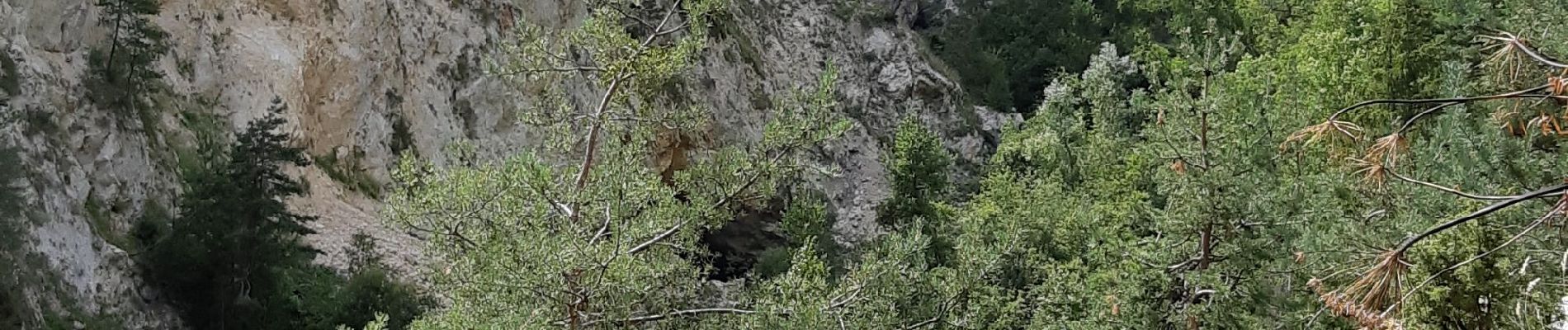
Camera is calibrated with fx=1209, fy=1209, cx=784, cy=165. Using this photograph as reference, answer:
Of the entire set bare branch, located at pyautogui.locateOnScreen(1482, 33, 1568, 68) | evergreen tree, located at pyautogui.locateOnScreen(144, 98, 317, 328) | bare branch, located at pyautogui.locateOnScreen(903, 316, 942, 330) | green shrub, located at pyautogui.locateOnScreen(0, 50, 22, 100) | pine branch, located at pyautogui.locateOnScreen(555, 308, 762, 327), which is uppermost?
green shrub, located at pyautogui.locateOnScreen(0, 50, 22, 100)

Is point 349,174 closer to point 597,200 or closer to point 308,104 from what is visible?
point 308,104

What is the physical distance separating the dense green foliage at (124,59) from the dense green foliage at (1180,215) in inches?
278

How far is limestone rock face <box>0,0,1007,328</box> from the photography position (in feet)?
39.0

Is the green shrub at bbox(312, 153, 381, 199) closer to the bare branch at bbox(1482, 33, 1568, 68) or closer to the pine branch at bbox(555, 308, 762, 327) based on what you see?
the pine branch at bbox(555, 308, 762, 327)

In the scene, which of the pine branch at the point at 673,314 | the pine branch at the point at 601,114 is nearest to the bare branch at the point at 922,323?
the pine branch at the point at 673,314

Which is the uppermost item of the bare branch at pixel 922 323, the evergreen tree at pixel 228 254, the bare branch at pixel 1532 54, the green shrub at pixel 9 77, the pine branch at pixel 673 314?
the green shrub at pixel 9 77

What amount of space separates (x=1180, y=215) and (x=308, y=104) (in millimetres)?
13021

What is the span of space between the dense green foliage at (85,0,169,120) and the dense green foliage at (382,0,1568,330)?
278 inches

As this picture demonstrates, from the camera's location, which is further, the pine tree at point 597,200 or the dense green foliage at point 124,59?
the dense green foliage at point 124,59

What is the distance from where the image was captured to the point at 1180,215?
9898mm

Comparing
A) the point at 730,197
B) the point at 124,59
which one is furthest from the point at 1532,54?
the point at 124,59

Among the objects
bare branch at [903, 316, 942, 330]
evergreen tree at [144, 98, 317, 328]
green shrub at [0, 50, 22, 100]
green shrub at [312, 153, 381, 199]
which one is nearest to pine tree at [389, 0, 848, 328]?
bare branch at [903, 316, 942, 330]

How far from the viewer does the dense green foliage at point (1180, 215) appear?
21.7 feet

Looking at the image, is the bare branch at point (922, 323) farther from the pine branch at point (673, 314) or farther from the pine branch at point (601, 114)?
the pine branch at point (601, 114)
